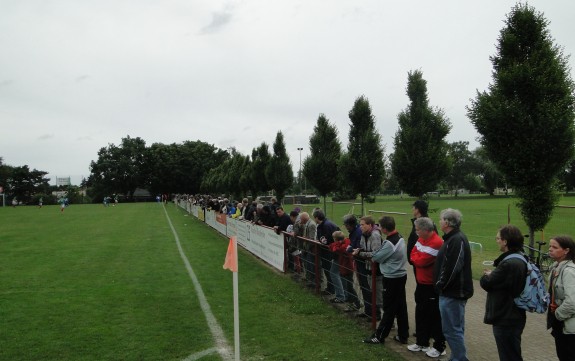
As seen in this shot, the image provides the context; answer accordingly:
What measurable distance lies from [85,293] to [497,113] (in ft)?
32.1

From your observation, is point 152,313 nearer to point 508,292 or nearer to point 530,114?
point 508,292

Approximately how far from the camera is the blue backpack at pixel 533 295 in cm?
425

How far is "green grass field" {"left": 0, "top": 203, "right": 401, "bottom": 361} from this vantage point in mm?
6094

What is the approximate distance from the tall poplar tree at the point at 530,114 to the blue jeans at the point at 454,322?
653 centimetres

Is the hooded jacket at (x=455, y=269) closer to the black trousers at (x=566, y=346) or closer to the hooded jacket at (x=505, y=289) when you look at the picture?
the hooded jacket at (x=505, y=289)

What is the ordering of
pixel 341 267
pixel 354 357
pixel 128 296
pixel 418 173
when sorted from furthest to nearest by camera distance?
1. pixel 418 173
2. pixel 128 296
3. pixel 341 267
4. pixel 354 357

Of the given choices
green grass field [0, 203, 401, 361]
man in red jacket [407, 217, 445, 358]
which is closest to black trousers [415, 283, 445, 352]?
man in red jacket [407, 217, 445, 358]

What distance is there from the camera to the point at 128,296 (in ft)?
30.3

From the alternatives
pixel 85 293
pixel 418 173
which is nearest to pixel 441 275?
pixel 85 293

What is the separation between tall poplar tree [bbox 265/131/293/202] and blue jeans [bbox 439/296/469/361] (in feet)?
95.4

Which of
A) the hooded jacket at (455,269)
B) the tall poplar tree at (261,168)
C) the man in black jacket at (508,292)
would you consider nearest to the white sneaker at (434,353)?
the hooded jacket at (455,269)

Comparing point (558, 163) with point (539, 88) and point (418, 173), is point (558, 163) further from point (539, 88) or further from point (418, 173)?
point (418, 173)

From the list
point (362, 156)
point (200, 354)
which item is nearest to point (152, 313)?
point (200, 354)

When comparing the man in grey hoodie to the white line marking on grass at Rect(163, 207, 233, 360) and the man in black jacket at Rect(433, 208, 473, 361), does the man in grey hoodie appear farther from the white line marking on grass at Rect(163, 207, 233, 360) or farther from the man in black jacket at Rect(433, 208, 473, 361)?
the white line marking on grass at Rect(163, 207, 233, 360)
